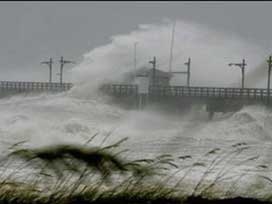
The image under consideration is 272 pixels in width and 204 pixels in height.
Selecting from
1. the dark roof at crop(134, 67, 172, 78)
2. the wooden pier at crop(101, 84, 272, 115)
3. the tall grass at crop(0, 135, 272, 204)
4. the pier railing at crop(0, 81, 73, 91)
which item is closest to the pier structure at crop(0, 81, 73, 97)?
the pier railing at crop(0, 81, 73, 91)

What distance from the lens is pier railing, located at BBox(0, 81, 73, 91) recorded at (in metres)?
65.2

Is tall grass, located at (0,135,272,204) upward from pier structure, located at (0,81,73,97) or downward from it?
upward

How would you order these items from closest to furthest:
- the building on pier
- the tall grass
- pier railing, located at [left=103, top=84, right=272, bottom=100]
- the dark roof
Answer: the tall grass, pier railing, located at [left=103, top=84, right=272, bottom=100], the building on pier, the dark roof

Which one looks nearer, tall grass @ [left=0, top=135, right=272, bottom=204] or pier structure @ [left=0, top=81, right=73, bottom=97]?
tall grass @ [left=0, top=135, right=272, bottom=204]

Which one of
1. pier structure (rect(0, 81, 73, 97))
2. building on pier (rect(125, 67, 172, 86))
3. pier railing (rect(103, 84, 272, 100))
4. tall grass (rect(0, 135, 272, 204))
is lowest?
pier structure (rect(0, 81, 73, 97))

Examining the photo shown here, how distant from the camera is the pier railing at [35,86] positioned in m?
65.2

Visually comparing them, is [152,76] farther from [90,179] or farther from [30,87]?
[90,179]

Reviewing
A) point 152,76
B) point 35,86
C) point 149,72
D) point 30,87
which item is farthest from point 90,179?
point 149,72

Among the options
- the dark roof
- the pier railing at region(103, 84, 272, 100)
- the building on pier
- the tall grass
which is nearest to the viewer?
the tall grass

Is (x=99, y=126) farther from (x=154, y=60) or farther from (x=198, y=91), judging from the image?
(x=154, y=60)

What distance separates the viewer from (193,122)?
52750 mm

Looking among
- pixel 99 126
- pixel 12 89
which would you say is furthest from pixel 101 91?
pixel 99 126

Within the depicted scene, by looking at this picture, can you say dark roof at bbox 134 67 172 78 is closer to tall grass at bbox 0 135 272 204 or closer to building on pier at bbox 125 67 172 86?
building on pier at bbox 125 67 172 86

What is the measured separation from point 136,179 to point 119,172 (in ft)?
0.61
